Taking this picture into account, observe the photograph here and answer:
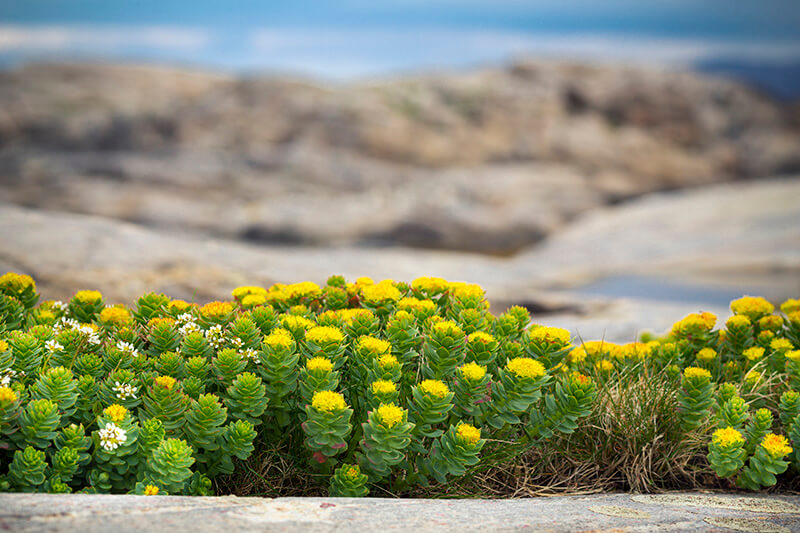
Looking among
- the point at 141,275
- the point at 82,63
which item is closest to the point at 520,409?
the point at 141,275

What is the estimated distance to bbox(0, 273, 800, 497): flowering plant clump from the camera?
210 cm

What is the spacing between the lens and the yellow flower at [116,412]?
2.11m

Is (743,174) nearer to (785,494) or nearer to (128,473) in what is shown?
(785,494)

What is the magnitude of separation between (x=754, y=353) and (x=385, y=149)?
13888 millimetres

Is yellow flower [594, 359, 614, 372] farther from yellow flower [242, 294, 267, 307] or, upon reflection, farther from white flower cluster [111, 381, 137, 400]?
white flower cluster [111, 381, 137, 400]

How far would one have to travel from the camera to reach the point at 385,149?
16.4 metres

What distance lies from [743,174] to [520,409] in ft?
61.6

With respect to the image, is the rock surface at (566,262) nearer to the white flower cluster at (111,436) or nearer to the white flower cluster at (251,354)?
the white flower cluster at (251,354)

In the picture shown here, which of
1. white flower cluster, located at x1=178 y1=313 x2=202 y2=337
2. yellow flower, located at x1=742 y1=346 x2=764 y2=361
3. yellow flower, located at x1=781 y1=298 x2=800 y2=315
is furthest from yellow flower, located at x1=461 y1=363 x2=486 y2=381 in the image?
yellow flower, located at x1=781 y1=298 x2=800 y2=315

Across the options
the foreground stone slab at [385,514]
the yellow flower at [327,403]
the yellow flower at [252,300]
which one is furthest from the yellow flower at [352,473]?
the yellow flower at [252,300]

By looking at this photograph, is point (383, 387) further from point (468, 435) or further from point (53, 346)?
point (53, 346)

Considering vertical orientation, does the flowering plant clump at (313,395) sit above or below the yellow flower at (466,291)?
below

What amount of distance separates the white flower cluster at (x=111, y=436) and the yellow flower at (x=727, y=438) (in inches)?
83.7

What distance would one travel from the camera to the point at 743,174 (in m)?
18.4
